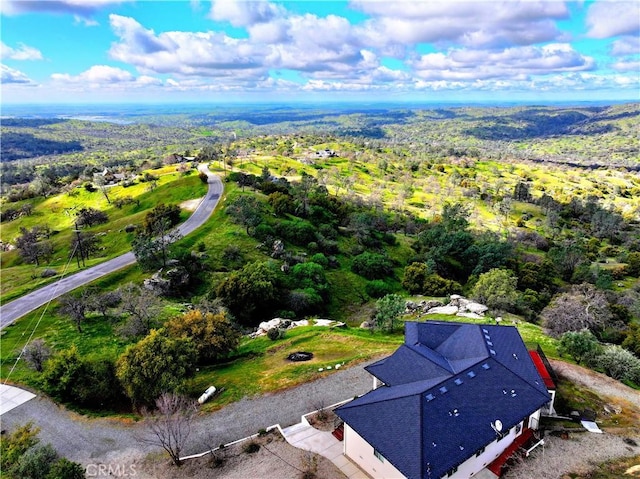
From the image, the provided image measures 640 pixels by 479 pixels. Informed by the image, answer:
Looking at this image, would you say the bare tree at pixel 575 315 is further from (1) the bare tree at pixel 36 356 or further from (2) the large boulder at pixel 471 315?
(1) the bare tree at pixel 36 356

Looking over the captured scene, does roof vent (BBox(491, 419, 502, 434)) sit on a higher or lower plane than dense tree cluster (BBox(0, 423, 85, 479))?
higher

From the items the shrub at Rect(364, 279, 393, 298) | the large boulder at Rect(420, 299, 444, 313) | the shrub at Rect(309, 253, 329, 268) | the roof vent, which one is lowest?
the shrub at Rect(364, 279, 393, 298)

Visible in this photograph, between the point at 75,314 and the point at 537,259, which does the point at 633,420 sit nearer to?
the point at 75,314

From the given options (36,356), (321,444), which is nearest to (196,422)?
(321,444)

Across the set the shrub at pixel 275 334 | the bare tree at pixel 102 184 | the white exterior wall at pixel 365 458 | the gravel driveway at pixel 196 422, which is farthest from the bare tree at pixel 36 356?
the bare tree at pixel 102 184

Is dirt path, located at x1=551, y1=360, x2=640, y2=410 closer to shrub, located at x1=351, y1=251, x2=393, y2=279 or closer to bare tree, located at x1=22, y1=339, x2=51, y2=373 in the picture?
shrub, located at x1=351, y1=251, x2=393, y2=279

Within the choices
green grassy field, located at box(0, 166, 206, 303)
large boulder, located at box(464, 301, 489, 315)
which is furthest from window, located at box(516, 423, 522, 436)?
green grassy field, located at box(0, 166, 206, 303)

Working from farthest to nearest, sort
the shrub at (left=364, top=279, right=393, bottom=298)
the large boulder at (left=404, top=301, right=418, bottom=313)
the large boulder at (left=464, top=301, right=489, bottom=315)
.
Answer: the shrub at (left=364, top=279, right=393, bottom=298) < the large boulder at (left=404, top=301, right=418, bottom=313) < the large boulder at (left=464, top=301, right=489, bottom=315)
